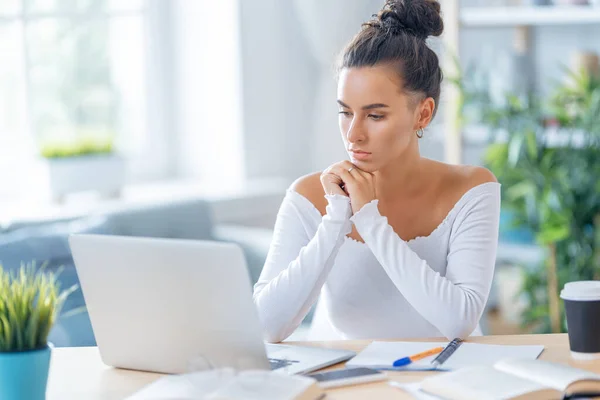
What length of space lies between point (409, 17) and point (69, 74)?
221 centimetres

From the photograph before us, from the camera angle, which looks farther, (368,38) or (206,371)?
(368,38)

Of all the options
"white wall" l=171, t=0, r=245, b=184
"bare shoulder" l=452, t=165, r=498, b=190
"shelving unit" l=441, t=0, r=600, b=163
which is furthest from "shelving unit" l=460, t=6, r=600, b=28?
"bare shoulder" l=452, t=165, r=498, b=190

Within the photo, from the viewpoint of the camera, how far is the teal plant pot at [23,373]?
1349 mm

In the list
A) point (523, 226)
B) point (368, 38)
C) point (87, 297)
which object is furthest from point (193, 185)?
point (87, 297)

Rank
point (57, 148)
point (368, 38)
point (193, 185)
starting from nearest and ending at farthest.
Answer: point (368, 38)
point (57, 148)
point (193, 185)

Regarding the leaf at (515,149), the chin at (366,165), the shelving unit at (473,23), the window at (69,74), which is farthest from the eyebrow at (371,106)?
the window at (69,74)

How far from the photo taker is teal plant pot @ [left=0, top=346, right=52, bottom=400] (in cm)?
135

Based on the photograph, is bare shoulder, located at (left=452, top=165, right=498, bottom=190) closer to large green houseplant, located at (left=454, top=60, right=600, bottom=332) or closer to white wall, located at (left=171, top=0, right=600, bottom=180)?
large green houseplant, located at (left=454, top=60, right=600, bottom=332)

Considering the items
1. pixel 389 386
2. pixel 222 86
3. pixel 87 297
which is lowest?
pixel 389 386

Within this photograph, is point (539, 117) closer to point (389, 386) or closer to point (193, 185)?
point (193, 185)

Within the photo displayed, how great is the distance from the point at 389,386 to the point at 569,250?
2.12 metres

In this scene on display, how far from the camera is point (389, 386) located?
4.70 ft

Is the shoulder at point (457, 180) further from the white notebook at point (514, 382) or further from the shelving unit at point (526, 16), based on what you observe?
the shelving unit at point (526, 16)

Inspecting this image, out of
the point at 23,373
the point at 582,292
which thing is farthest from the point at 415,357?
the point at 23,373
